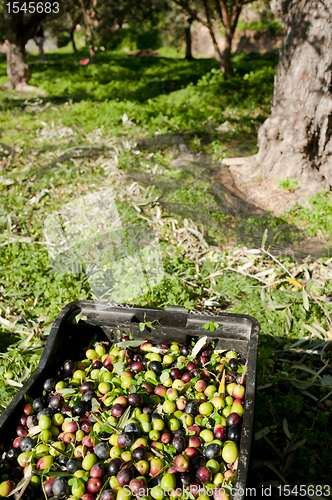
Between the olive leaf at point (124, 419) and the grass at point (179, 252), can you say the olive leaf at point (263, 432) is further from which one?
the olive leaf at point (124, 419)

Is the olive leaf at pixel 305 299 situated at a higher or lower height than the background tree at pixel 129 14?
lower

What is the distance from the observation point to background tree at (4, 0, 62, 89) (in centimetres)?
1105

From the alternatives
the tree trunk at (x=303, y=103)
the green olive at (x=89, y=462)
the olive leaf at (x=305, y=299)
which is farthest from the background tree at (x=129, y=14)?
the green olive at (x=89, y=462)

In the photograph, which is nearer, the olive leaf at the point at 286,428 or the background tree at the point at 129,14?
the olive leaf at the point at 286,428

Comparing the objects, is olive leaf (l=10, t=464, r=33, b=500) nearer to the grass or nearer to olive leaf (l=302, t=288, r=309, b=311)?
the grass

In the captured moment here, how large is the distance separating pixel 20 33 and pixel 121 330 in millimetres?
12723

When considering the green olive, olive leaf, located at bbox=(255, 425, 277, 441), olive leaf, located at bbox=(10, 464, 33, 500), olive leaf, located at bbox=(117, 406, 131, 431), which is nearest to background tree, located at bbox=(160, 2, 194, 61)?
olive leaf, located at bbox=(255, 425, 277, 441)

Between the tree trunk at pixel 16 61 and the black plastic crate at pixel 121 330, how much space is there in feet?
40.0

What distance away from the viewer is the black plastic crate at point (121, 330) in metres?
2.21

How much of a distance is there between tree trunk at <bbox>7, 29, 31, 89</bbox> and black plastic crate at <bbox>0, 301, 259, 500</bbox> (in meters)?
12.2

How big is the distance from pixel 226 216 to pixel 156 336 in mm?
2426

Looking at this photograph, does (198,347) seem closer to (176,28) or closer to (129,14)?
(176,28)

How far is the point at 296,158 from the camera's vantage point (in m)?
5.05

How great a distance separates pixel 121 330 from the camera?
2611mm
